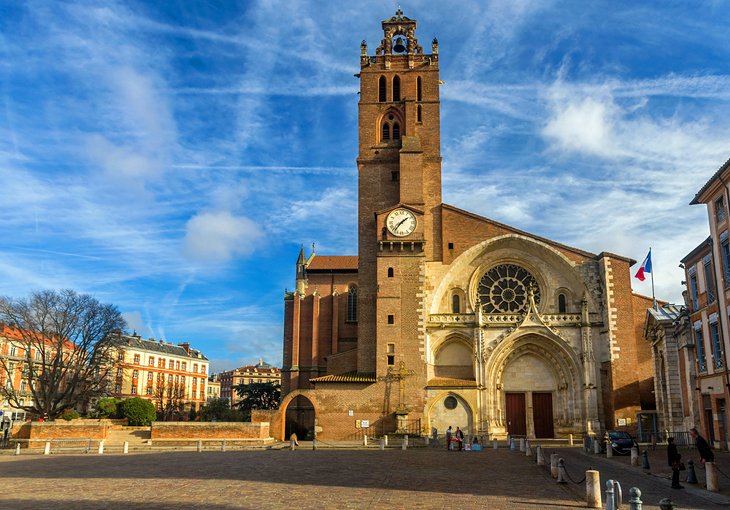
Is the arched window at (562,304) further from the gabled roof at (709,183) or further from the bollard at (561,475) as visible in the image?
the bollard at (561,475)

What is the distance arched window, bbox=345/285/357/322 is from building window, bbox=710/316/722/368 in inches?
1246

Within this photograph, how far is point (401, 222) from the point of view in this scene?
42094 mm

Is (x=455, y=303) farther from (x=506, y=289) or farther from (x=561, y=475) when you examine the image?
(x=561, y=475)

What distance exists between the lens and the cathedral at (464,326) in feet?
129

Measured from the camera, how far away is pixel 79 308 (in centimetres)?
4978

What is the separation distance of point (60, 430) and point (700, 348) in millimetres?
34825

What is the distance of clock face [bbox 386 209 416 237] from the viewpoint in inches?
1650

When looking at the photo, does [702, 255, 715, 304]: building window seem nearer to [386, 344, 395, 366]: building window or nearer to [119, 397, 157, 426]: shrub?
[386, 344, 395, 366]: building window

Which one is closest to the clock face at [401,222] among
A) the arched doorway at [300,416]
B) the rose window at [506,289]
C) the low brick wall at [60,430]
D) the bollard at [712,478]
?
the rose window at [506,289]

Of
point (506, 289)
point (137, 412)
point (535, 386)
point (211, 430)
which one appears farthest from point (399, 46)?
point (137, 412)

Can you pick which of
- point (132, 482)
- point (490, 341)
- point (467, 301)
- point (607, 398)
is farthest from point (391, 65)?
point (132, 482)

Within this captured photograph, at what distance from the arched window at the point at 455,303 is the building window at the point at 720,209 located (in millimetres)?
18761

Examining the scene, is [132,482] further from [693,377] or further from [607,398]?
[607,398]

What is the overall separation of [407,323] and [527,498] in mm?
25767
